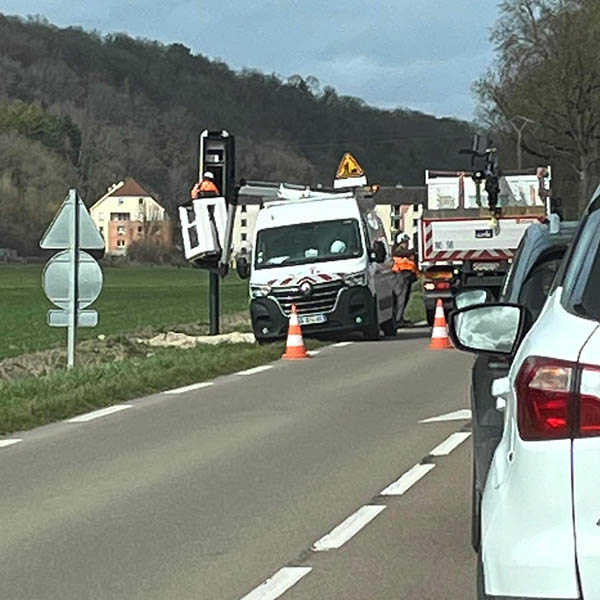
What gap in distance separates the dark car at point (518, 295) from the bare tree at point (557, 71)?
59627 mm

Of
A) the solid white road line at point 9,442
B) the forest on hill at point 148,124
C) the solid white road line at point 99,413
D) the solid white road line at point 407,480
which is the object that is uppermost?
the forest on hill at point 148,124

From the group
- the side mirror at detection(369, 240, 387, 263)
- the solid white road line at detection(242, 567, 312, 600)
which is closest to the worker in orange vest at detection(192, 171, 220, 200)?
the side mirror at detection(369, 240, 387, 263)

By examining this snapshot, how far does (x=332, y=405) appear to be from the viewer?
1440 centimetres

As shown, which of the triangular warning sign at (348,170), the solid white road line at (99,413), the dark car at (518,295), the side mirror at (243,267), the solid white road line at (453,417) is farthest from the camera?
the triangular warning sign at (348,170)

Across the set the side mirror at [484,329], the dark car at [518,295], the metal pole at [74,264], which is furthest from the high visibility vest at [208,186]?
the side mirror at [484,329]

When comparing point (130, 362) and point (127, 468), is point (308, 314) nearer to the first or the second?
point (130, 362)

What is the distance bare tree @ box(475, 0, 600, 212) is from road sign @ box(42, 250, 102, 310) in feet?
167

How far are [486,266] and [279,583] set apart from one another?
23146 mm

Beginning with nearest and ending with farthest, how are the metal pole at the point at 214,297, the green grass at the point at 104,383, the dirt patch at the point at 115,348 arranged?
the green grass at the point at 104,383 < the dirt patch at the point at 115,348 < the metal pole at the point at 214,297

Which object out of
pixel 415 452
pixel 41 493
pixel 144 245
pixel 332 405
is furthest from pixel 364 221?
pixel 144 245

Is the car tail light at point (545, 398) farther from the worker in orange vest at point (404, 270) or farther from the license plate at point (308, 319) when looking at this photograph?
the worker in orange vest at point (404, 270)

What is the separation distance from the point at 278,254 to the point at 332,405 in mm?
10422

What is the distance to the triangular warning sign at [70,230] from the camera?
17.6m

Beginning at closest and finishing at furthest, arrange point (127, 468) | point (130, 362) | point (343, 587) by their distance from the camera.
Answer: point (343, 587) → point (127, 468) → point (130, 362)
